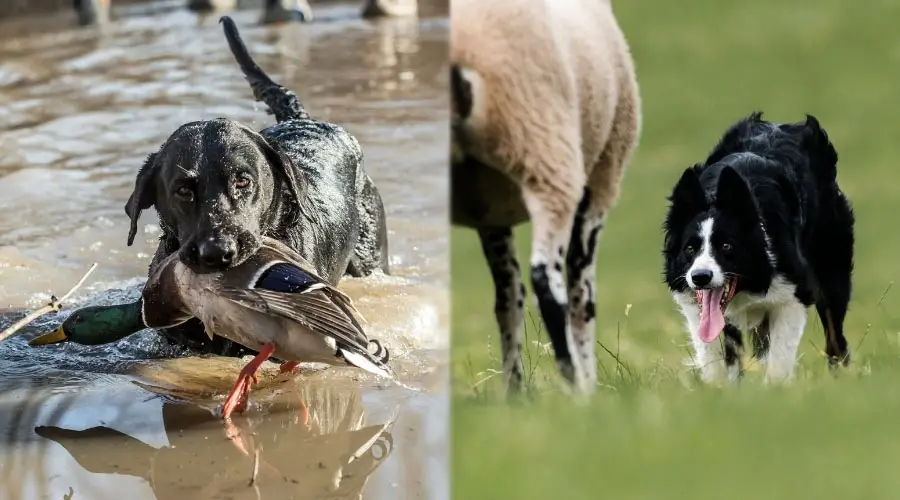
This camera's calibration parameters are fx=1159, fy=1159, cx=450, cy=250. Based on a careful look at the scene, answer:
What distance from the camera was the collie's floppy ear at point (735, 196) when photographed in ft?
9.08

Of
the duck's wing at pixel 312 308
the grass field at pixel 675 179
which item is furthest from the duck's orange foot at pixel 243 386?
the grass field at pixel 675 179

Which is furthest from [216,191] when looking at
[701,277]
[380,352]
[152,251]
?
[701,277]

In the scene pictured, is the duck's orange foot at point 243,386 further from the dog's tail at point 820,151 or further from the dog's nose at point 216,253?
the dog's tail at point 820,151

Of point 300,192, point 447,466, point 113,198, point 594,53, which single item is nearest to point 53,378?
point 113,198

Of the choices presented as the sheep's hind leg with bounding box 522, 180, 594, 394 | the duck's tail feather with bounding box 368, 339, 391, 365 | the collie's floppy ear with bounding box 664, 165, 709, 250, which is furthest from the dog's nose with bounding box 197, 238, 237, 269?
the collie's floppy ear with bounding box 664, 165, 709, 250

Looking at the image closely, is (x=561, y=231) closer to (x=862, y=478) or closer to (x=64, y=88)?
(x=862, y=478)

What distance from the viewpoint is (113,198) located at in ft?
12.0

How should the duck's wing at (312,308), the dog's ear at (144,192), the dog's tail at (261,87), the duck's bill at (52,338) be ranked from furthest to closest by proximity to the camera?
the dog's tail at (261,87), the duck's bill at (52,338), the dog's ear at (144,192), the duck's wing at (312,308)

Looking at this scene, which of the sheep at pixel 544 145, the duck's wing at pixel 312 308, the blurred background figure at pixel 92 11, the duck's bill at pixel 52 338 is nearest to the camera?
the sheep at pixel 544 145

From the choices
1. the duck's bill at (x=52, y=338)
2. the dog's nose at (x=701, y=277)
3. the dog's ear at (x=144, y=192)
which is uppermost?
the dog's ear at (x=144, y=192)

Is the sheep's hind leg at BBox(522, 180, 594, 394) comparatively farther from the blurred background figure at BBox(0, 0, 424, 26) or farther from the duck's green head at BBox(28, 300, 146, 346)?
the duck's green head at BBox(28, 300, 146, 346)

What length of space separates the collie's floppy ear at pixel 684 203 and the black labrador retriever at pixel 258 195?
3.08ft

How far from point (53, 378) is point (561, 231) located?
152 centimetres

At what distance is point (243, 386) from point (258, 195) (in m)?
0.50
